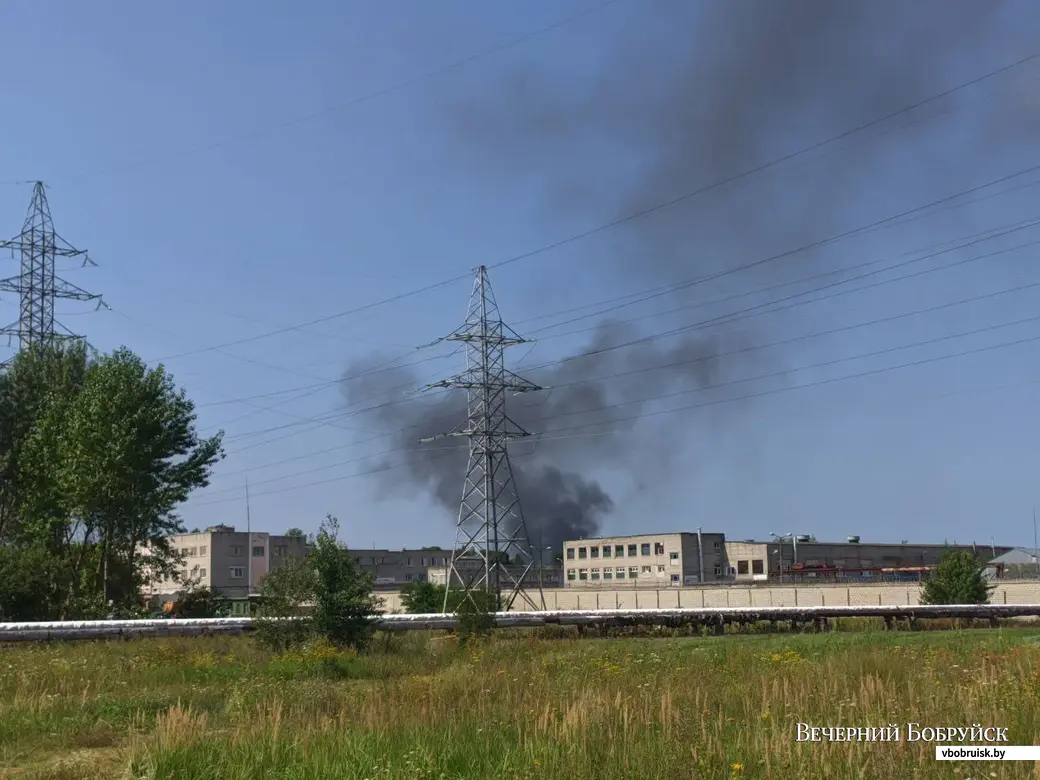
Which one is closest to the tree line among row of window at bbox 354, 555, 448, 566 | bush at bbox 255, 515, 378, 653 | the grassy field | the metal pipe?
the metal pipe

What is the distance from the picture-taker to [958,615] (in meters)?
45.0

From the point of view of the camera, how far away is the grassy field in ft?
27.0

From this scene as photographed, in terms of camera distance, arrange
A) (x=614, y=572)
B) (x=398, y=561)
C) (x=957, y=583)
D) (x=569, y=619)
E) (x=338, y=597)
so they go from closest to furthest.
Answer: (x=338, y=597), (x=569, y=619), (x=957, y=583), (x=614, y=572), (x=398, y=561)

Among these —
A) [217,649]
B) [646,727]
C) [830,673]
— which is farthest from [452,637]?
[646,727]

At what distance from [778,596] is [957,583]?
19.8m

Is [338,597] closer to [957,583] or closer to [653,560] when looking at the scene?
[957,583]

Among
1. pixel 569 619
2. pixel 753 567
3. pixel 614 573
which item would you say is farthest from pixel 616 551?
pixel 569 619

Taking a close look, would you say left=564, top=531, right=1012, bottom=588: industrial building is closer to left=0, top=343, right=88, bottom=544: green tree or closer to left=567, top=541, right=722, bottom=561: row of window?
left=567, top=541, right=722, bottom=561: row of window

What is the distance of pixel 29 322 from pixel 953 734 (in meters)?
64.8

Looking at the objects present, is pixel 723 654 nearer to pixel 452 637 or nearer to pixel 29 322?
pixel 452 637

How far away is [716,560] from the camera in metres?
121

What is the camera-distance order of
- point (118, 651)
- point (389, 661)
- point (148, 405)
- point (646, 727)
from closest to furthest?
point (646, 727) < point (389, 661) < point (118, 651) < point (148, 405)

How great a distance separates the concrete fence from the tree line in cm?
1790

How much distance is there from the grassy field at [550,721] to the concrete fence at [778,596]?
52.5m
